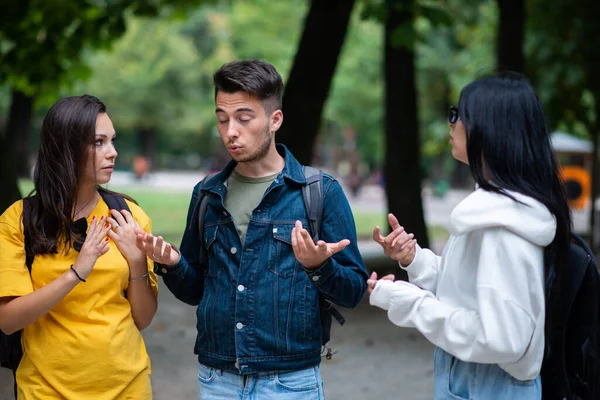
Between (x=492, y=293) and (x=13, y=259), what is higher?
(x=492, y=293)

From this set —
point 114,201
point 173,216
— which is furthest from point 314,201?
point 173,216

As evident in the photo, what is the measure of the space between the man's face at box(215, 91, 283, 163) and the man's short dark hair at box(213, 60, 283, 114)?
0.02 meters

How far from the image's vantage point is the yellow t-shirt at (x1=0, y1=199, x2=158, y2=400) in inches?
119

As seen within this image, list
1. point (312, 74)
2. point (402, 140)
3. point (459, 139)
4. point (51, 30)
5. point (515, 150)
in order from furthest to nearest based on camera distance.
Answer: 1. point (402, 140)
2. point (51, 30)
3. point (312, 74)
4. point (459, 139)
5. point (515, 150)

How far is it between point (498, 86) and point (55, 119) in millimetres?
1559

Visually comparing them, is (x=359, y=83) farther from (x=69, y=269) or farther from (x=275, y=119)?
(x=69, y=269)

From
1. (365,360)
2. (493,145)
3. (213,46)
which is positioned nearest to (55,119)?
(493,145)

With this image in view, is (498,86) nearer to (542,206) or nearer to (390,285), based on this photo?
(542,206)

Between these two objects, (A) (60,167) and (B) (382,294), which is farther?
(A) (60,167)

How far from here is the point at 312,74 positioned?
9.66 metres

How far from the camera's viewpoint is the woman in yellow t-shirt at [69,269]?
3.00m

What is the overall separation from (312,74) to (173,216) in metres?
14.8

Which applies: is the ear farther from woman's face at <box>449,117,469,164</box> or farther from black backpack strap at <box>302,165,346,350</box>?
woman's face at <box>449,117,469,164</box>

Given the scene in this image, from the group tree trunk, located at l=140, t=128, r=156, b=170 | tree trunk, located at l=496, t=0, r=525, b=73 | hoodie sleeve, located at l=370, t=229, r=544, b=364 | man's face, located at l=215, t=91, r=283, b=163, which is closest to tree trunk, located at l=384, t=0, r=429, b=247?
tree trunk, located at l=496, t=0, r=525, b=73
